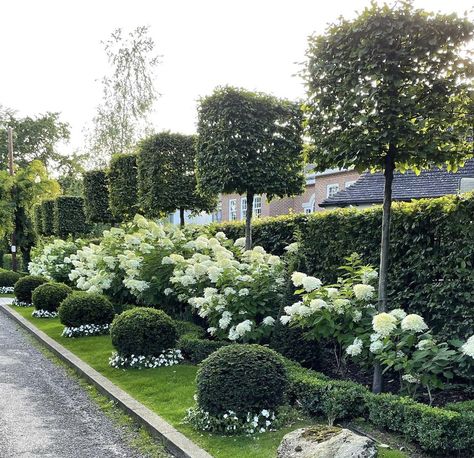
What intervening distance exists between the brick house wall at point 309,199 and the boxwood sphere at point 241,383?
20033 millimetres

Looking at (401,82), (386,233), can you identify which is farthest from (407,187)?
(401,82)

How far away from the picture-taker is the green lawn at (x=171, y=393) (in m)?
4.83

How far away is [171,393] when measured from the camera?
675cm

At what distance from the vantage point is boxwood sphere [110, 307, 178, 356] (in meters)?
8.20

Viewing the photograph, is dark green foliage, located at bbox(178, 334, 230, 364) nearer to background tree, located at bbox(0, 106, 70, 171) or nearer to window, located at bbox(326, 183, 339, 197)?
window, located at bbox(326, 183, 339, 197)

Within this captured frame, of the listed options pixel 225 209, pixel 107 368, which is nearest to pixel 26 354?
pixel 107 368

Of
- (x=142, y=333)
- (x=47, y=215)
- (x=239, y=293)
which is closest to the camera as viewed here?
(x=239, y=293)

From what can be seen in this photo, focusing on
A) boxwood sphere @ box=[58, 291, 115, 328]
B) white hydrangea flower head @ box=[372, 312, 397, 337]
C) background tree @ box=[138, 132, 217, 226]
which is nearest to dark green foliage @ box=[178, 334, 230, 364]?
white hydrangea flower head @ box=[372, 312, 397, 337]

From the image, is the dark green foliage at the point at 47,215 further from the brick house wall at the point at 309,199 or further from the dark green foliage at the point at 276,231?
the dark green foliage at the point at 276,231

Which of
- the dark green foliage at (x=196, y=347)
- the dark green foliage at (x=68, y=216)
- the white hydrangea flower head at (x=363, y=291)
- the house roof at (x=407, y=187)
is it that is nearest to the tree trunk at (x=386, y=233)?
the white hydrangea flower head at (x=363, y=291)

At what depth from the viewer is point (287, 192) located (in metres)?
10.2

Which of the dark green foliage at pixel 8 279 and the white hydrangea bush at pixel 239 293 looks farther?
the dark green foliage at pixel 8 279

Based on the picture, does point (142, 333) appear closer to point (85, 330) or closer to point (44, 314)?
point (85, 330)

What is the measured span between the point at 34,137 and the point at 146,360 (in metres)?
44.2
